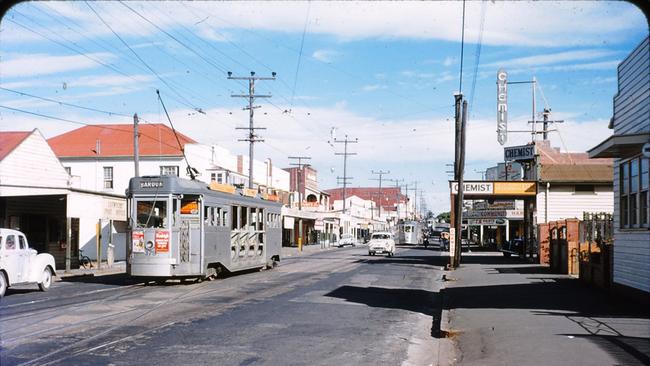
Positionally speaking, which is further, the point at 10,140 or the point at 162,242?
the point at 10,140

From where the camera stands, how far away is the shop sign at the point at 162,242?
21141 mm

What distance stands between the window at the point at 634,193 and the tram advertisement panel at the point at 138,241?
13.9m

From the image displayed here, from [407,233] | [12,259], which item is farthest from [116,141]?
[12,259]

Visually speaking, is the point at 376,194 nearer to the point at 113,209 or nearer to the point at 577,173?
the point at 577,173

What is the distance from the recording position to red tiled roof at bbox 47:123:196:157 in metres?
58.6

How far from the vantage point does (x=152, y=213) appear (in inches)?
850

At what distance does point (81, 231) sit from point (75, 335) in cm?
2435

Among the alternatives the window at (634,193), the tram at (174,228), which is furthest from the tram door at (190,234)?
the window at (634,193)

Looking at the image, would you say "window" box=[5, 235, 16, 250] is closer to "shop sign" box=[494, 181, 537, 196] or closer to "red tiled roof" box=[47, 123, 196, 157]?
"shop sign" box=[494, 181, 537, 196]

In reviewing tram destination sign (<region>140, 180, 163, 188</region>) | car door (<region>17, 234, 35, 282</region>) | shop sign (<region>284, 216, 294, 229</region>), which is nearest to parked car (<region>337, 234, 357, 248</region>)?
shop sign (<region>284, 216, 294, 229</region>)

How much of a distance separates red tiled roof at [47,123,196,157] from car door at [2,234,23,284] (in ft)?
126

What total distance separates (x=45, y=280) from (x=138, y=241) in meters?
2.91

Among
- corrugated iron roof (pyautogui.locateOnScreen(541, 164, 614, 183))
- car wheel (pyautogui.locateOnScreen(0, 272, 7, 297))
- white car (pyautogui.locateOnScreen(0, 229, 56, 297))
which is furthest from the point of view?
corrugated iron roof (pyautogui.locateOnScreen(541, 164, 614, 183))

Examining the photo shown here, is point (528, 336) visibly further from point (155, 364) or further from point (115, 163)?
point (115, 163)
